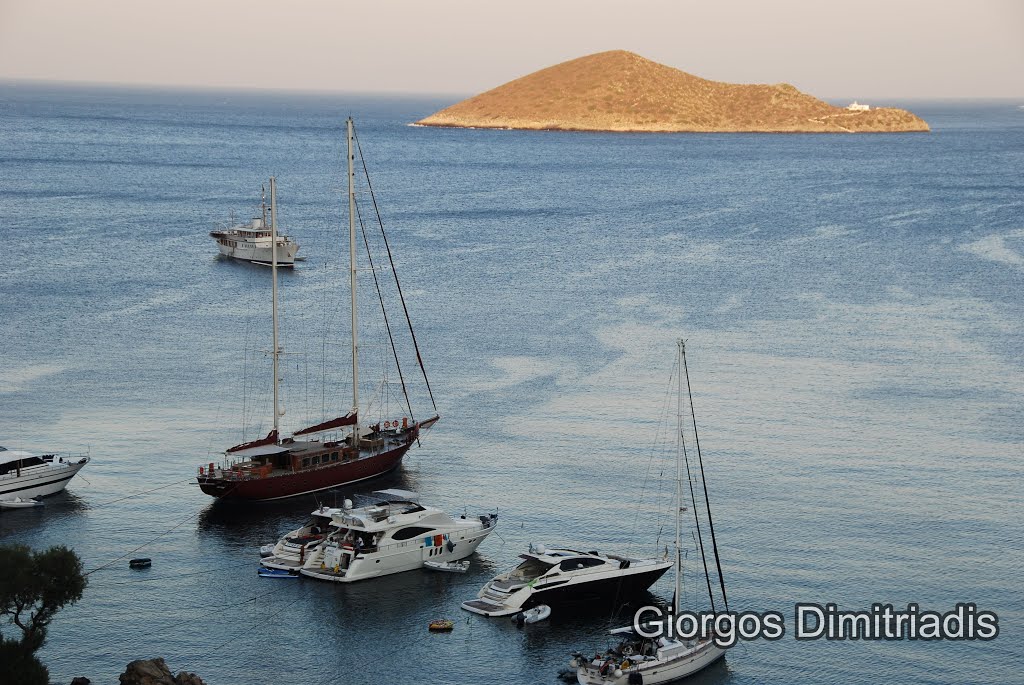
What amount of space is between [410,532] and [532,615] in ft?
19.3

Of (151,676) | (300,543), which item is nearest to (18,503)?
(300,543)

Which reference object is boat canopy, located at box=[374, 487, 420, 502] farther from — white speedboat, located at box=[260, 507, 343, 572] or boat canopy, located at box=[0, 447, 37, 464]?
boat canopy, located at box=[0, 447, 37, 464]

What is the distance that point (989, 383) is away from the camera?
7200 cm

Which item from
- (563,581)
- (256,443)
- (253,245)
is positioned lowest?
(563,581)

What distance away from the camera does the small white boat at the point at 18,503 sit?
167 feet

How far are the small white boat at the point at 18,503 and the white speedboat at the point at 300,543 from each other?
1071 centimetres

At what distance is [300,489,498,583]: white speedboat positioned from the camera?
44938 mm

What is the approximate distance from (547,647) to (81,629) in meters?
13.5

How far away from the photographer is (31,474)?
5200 centimetres

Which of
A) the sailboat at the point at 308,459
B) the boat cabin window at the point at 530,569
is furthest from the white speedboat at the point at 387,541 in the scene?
the sailboat at the point at 308,459

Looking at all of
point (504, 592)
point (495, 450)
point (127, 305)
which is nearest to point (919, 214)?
point (127, 305)

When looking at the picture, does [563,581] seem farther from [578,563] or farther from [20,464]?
[20,464]

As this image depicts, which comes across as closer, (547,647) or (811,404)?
(547,647)

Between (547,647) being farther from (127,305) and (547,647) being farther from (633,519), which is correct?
(127,305)
